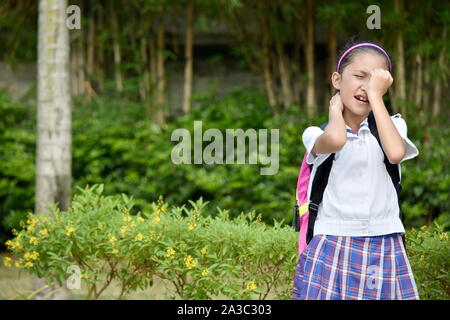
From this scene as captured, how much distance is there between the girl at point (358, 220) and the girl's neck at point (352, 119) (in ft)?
0.08

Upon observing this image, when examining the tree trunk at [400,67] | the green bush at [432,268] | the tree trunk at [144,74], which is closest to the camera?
the green bush at [432,268]

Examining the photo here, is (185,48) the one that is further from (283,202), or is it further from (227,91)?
(283,202)

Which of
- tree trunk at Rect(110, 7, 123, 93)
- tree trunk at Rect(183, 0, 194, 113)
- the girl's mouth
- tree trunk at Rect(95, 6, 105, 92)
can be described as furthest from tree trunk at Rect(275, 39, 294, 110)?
the girl's mouth

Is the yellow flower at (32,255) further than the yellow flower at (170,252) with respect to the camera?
Yes

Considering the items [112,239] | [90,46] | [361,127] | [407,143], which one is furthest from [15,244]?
[90,46]

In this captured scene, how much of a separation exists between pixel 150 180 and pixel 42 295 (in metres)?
2.69

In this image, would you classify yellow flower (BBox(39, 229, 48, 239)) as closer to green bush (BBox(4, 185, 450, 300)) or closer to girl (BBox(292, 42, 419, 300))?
green bush (BBox(4, 185, 450, 300))

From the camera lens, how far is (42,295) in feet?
15.4

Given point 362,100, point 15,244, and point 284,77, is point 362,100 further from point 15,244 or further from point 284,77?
point 284,77

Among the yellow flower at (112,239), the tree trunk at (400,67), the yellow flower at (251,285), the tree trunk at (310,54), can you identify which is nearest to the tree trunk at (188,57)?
the tree trunk at (310,54)

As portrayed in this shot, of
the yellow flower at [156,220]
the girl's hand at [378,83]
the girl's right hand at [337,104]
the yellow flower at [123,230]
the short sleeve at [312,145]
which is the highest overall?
the girl's hand at [378,83]

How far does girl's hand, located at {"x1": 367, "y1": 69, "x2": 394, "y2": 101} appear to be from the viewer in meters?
2.12

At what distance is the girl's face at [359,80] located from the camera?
2199 mm

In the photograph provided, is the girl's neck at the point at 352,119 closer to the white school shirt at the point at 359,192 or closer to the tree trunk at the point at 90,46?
the white school shirt at the point at 359,192
